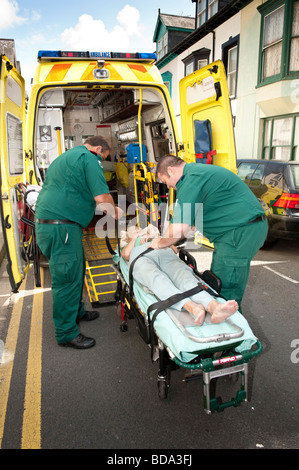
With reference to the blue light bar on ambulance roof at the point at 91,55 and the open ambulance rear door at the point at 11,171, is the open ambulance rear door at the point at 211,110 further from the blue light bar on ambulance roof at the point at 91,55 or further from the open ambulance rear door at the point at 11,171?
the open ambulance rear door at the point at 11,171

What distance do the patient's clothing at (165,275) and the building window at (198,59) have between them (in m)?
12.3

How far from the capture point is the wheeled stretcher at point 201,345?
205 centimetres

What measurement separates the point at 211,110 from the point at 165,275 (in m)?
2.46

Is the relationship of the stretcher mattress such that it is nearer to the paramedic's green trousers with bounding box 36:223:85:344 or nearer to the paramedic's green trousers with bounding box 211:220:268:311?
the paramedic's green trousers with bounding box 211:220:268:311

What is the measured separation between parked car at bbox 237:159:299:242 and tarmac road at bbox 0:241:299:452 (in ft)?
6.97

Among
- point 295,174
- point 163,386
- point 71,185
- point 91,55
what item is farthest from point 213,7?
point 163,386

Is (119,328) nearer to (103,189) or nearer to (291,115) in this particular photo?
(103,189)

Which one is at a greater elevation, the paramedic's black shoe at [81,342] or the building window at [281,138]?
the building window at [281,138]

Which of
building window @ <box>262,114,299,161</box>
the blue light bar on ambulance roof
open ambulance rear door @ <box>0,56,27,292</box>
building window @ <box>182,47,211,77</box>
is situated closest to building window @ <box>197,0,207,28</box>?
building window @ <box>182,47,211,77</box>

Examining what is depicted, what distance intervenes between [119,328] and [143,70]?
3344 millimetres

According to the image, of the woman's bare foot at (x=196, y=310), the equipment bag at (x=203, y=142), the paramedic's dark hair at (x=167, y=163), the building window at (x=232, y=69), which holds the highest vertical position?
the building window at (x=232, y=69)

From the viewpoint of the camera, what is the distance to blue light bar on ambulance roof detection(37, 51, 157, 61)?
4000 millimetres

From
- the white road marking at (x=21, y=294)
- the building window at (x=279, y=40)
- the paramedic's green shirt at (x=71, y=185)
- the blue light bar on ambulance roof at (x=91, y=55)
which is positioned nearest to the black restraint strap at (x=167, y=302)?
the paramedic's green shirt at (x=71, y=185)

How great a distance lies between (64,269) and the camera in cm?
319
